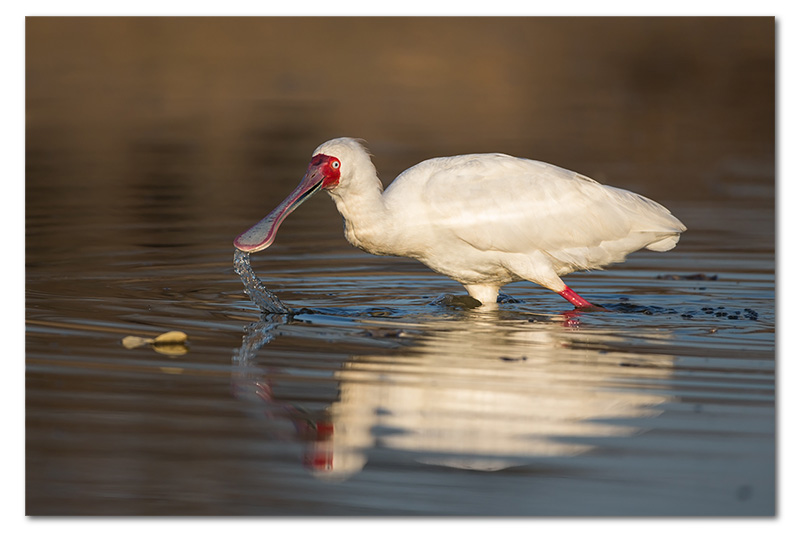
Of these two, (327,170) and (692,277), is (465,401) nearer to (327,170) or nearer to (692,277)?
(327,170)

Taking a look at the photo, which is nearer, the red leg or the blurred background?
the red leg

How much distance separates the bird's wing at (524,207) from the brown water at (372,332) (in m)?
0.57

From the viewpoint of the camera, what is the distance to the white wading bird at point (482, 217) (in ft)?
30.8

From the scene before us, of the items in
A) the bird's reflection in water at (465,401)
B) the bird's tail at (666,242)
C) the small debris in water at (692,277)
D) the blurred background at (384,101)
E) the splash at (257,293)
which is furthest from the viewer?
the blurred background at (384,101)

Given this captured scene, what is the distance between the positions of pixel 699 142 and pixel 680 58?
1.39 metres

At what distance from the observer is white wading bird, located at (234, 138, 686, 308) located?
9375mm

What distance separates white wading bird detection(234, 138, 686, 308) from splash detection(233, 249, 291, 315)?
0.80 ft

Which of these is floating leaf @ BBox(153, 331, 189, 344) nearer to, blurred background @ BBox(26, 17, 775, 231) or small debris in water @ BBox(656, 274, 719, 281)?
small debris in water @ BBox(656, 274, 719, 281)

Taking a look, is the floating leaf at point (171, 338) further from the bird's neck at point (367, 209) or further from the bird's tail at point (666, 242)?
the bird's tail at point (666, 242)

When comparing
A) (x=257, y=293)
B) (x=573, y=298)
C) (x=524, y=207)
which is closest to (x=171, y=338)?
(x=257, y=293)

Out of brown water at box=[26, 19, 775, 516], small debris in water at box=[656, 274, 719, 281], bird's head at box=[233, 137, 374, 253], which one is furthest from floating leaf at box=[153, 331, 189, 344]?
small debris in water at box=[656, 274, 719, 281]

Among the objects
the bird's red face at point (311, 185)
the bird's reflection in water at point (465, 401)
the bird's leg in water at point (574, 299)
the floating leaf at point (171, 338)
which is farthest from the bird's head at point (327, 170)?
the bird's leg in water at point (574, 299)

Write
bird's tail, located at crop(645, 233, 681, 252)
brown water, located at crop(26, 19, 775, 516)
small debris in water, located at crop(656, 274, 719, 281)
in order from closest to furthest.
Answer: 1. brown water, located at crop(26, 19, 775, 516)
2. bird's tail, located at crop(645, 233, 681, 252)
3. small debris in water, located at crop(656, 274, 719, 281)

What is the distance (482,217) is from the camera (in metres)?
9.38
